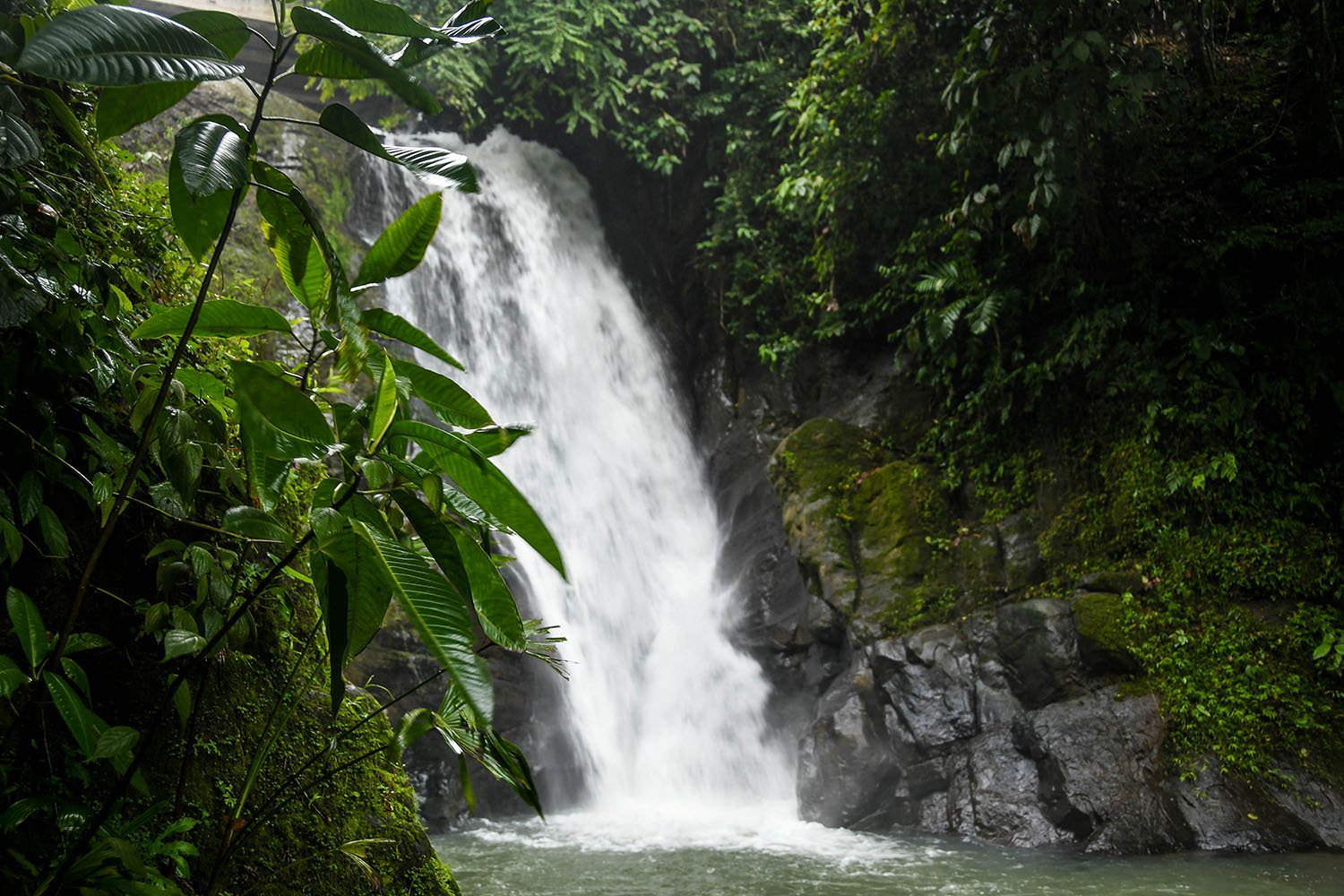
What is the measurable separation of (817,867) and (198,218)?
504 centimetres

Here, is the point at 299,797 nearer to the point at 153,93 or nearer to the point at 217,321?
the point at 217,321

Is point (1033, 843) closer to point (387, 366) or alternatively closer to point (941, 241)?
point (941, 241)

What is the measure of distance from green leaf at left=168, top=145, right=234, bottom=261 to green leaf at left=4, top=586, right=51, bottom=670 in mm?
606

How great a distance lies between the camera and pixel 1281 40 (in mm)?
7270

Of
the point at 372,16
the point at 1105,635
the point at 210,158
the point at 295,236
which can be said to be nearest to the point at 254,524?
the point at 295,236

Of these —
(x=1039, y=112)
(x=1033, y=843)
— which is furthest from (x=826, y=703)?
(x=1039, y=112)

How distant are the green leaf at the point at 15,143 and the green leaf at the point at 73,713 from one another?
2.58 feet

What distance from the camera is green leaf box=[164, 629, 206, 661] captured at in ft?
4.92

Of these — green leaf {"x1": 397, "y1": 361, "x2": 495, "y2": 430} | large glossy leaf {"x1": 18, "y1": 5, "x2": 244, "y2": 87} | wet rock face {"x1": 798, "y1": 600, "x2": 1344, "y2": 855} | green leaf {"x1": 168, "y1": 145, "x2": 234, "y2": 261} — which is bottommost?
wet rock face {"x1": 798, "y1": 600, "x2": 1344, "y2": 855}

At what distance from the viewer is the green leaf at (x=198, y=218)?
132 cm

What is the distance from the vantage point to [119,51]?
1.13 m

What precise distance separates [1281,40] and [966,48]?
3038 millimetres

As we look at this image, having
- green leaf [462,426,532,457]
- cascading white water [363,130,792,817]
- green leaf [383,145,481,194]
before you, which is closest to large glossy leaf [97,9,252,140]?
green leaf [383,145,481,194]

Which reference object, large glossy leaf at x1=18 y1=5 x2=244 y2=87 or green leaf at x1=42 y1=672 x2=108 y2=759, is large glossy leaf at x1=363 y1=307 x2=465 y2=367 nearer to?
large glossy leaf at x1=18 y1=5 x2=244 y2=87
